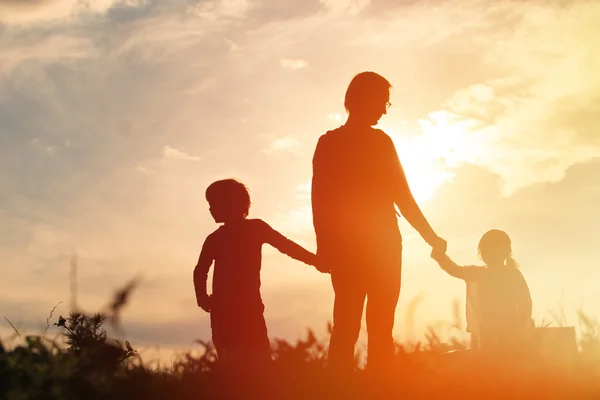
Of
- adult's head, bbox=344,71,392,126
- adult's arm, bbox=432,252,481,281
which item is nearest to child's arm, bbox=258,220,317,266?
adult's head, bbox=344,71,392,126

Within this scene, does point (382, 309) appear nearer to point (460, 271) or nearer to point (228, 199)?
point (228, 199)

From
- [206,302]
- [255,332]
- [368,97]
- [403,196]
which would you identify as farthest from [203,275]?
[368,97]

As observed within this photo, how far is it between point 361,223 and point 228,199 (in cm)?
186

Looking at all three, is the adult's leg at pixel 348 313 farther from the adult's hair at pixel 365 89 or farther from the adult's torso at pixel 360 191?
the adult's hair at pixel 365 89

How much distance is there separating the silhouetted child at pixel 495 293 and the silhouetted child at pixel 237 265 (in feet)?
10.4

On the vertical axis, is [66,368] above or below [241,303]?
below

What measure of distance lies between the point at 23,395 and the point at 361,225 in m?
3.30

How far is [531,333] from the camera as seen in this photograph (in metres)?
9.71

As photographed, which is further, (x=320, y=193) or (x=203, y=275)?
(x=203, y=275)

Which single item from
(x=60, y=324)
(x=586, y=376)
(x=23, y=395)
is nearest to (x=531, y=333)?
(x=586, y=376)

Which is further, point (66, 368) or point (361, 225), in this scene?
point (361, 225)

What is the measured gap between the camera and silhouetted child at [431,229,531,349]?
33.6ft

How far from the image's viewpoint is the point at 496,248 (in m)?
10.4

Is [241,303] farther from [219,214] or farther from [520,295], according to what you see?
[520,295]
